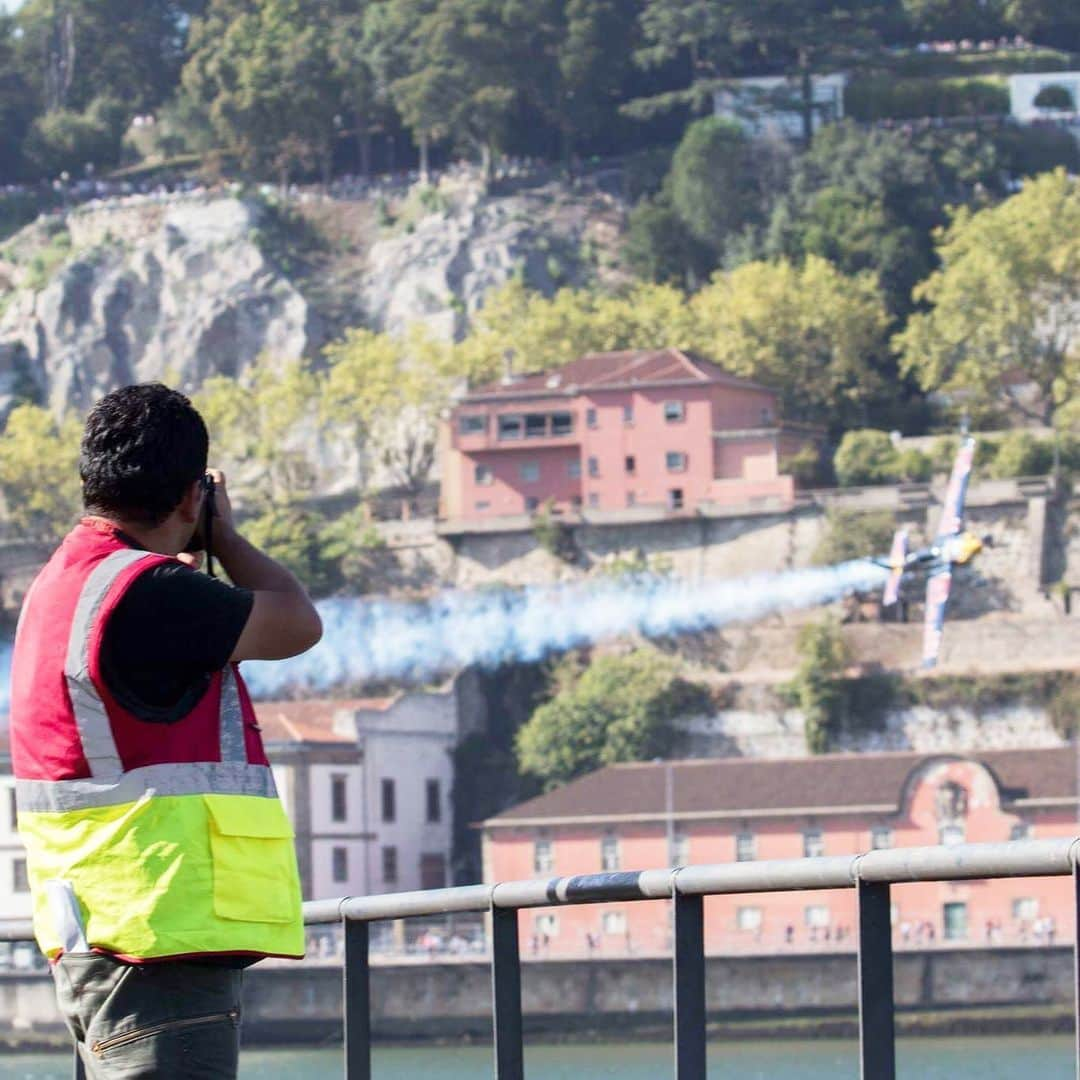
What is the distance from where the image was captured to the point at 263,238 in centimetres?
8488

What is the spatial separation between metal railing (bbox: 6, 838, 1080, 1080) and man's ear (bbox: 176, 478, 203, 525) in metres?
0.84

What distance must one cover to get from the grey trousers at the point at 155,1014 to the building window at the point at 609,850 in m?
47.3

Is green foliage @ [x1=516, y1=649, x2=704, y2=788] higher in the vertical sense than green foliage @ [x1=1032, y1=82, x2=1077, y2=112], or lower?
lower

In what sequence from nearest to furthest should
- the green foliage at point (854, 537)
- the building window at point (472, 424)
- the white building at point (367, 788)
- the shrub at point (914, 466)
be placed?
the white building at point (367, 788), the green foliage at point (854, 537), the shrub at point (914, 466), the building window at point (472, 424)

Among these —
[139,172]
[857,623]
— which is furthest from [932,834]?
[139,172]

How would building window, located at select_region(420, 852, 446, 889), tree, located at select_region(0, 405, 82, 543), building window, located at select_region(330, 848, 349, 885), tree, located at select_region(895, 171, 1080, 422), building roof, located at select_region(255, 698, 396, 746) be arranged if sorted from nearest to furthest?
building window, located at select_region(330, 848, 349, 885)
building window, located at select_region(420, 852, 446, 889)
building roof, located at select_region(255, 698, 396, 746)
tree, located at select_region(895, 171, 1080, 422)
tree, located at select_region(0, 405, 82, 543)

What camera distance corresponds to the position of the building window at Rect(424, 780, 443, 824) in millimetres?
57844

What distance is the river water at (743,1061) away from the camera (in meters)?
34.7

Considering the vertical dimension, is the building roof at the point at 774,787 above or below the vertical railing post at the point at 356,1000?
below

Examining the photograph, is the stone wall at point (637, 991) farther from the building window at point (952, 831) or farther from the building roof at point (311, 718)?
the building roof at point (311, 718)

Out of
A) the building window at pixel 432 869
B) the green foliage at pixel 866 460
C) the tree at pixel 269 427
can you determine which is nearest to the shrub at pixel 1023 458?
the green foliage at pixel 866 460

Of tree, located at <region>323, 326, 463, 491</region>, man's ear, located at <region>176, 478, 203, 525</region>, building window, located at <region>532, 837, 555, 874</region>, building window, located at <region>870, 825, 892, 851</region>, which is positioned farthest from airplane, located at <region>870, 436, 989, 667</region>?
man's ear, located at <region>176, 478, 203, 525</region>

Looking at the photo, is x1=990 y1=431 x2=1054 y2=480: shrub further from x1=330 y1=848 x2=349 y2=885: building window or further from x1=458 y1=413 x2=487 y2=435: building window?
x1=330 y1=848 x2=349 y2=885: building window

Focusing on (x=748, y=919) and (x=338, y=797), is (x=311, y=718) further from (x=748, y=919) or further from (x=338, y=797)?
(x=748, y=919)
